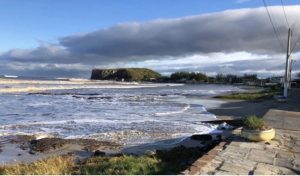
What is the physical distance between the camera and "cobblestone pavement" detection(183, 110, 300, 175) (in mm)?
7891

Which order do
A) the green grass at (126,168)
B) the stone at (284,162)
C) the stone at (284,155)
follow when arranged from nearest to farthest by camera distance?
the green grass at (126,168), the stone at (284,162), the stone at (284,155)

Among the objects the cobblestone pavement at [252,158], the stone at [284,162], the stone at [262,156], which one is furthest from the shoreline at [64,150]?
the stone at [284,162]

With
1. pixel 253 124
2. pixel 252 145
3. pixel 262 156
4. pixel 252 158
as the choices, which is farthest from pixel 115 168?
pixel 253 124

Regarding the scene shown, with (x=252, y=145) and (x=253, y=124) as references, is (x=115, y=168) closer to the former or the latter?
(x=252, y=145)

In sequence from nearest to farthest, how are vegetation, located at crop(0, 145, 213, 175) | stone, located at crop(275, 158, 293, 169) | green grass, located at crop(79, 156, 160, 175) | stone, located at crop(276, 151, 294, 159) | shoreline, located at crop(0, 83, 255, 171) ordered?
green grass, located at crop(79, 156, 160, 175)
vegetation, located at crop(0, 145, 213, 175)
stone, located at crop(275, 158, 293, 169)
stone, located at crop(276, 151, 294, 159)
shoreline, located at crop(0, 83, 255, 171)

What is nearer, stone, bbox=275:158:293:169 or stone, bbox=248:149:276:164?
stone, bbox=275:158:293:169

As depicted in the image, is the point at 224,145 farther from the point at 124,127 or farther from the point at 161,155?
the point at 124,127

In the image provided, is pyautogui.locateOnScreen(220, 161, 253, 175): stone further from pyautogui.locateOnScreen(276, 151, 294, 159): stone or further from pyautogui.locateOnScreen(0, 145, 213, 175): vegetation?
pyautogui.locateOnScreen(276, 151, 294, 159): stone

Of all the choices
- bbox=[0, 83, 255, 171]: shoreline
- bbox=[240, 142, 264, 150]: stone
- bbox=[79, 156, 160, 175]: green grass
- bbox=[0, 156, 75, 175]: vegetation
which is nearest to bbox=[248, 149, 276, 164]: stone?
bbox=[240, 142, 264, 150]: stone

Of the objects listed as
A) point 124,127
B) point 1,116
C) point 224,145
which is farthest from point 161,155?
point 1,116

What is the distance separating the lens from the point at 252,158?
359 inches

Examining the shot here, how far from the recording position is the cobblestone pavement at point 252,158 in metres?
7.89

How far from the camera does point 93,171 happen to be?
29.0 ft

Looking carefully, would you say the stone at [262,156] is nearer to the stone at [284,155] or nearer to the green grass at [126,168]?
the stone at [284,155]
